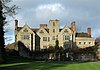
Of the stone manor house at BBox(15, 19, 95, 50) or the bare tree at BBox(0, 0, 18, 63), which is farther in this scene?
the stone manor house at BBox(15, 19, 95, 50)

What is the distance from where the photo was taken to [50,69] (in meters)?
27.9

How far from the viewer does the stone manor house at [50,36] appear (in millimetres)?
98662

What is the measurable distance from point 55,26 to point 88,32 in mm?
12342

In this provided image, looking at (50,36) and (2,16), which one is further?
(50,36)

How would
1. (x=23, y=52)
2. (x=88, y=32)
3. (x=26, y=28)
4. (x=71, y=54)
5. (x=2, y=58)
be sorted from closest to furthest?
(x=2, y=58) < (x=71, y=54) < (x=23, y=52) < (x=26, y=28) < (x=88, y=32)

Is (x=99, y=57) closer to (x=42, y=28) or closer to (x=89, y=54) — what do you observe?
(x=89, y=54)

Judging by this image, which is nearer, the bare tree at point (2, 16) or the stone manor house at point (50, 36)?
the bare tree at point (2, 16)

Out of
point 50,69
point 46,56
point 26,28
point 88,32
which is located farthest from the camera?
point 88,32

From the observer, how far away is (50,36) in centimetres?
10200

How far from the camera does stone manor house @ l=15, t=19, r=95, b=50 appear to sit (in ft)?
324

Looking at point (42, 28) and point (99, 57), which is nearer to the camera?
point (99, 57)

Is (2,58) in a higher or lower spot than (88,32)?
lower

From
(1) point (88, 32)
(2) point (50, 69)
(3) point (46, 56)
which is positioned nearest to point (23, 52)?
(3) point (46, 56)

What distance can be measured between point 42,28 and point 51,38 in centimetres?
438
